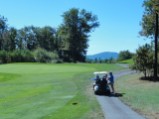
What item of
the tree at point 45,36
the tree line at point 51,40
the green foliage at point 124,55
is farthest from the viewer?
the tree at point 45,36

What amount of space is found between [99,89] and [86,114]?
497 inches

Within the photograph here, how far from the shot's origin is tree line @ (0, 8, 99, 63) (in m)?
129

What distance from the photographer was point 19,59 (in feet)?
403

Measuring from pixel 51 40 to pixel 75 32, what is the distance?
3337 centimetres

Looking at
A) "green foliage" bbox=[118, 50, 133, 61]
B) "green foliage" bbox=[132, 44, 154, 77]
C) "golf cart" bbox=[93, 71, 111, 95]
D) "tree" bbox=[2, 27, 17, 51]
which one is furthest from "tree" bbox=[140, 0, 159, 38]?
"tree" bbox=[2, 27, 17, 51]

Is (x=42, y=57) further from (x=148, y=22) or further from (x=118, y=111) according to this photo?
(x=118, y=111)

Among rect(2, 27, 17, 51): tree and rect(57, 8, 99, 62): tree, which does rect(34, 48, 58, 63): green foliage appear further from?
rect(2, 27, 17, 51): tree

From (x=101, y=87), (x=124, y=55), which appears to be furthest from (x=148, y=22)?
(x=124, y=55)

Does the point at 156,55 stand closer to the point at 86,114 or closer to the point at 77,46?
the point at 86,114

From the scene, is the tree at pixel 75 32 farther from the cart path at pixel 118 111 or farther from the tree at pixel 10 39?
the cart path at pixel 118 111

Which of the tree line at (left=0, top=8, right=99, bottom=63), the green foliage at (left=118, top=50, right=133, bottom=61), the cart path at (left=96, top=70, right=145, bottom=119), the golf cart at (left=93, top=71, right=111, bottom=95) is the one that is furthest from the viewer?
the green foliage at (left=118, top=50, right=133, bottom=61)

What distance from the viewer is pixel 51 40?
178 metres

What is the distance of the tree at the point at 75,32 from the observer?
144 m

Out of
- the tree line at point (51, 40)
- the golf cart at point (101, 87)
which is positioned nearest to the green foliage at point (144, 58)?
the golf cart at point (101, 87)
